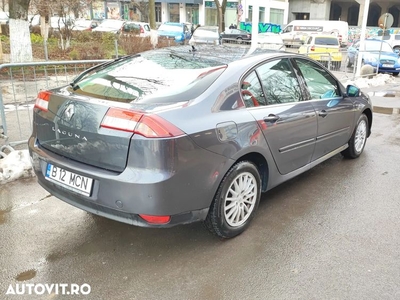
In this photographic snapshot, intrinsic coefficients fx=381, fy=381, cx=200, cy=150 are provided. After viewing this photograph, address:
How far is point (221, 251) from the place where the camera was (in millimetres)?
3033

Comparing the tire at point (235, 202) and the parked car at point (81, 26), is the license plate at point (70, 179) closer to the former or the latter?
the tire at point (235, 202)

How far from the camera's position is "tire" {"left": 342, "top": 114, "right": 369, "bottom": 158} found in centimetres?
502

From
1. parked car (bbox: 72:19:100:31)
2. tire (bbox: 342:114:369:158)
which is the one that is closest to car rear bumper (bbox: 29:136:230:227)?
tire (bbox: 342:114:369:158)

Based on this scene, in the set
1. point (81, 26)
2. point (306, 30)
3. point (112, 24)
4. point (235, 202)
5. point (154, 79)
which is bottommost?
point (235, 202)

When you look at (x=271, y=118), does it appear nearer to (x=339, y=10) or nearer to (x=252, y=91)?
(x=252, y=91)

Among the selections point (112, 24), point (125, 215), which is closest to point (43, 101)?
point (125, 215)

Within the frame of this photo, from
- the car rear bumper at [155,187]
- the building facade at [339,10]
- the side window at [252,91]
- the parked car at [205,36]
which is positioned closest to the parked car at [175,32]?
the parked car at [205,36]

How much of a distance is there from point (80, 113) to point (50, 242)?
115cm

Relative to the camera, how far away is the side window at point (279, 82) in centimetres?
350

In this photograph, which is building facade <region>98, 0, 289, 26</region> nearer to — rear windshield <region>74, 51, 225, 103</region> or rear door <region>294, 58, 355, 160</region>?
rear door <region>294, 58, 355, 160</region>

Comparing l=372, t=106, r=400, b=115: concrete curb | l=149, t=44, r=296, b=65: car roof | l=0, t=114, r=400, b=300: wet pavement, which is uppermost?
l=149, t=44, r=296, b=65: car roof

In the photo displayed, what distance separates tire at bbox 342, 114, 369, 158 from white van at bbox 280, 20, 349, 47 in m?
22.4

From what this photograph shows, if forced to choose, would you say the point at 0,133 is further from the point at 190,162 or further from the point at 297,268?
the point at 297,268

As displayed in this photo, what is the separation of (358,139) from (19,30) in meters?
9.58
